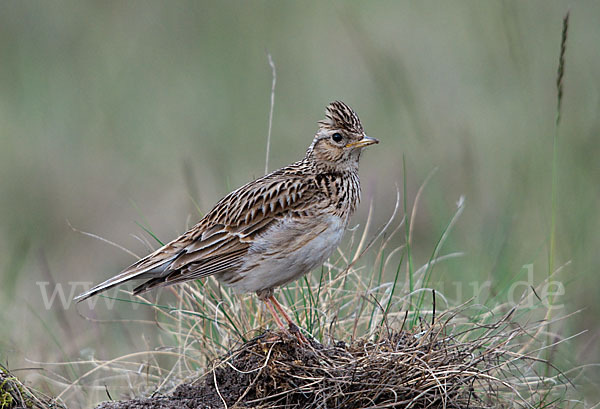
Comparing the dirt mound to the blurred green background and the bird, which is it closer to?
the bird

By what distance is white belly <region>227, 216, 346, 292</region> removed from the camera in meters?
4.89

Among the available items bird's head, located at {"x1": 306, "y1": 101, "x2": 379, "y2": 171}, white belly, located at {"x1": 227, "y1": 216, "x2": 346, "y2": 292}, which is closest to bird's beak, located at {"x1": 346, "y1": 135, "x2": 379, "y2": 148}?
bird's head, located at {"x1": 306, "y1": 101, "x2": 379, "y2": 171}

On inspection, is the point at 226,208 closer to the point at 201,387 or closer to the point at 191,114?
the point at 201,387

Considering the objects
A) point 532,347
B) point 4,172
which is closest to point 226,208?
point 532,347

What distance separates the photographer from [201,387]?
15.1ft

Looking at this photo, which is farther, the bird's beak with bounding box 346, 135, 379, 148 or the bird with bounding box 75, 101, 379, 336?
the bird's beak with bounding box 346, 135, 379, 148

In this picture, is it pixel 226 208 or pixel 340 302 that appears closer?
pixel 226 208

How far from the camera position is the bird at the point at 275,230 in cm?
490

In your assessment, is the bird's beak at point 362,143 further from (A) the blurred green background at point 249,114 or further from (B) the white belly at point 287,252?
(A) the blurred green background at point 249,114

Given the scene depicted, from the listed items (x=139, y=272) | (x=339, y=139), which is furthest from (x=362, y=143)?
(x=139, y=272)

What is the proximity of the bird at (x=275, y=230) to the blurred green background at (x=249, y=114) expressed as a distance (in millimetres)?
2325

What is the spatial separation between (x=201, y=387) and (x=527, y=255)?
500cm

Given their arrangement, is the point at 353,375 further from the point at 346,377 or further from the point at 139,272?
the point at 139,272

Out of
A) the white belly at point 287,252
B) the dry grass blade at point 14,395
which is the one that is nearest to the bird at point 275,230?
the white belly at point 287,252
